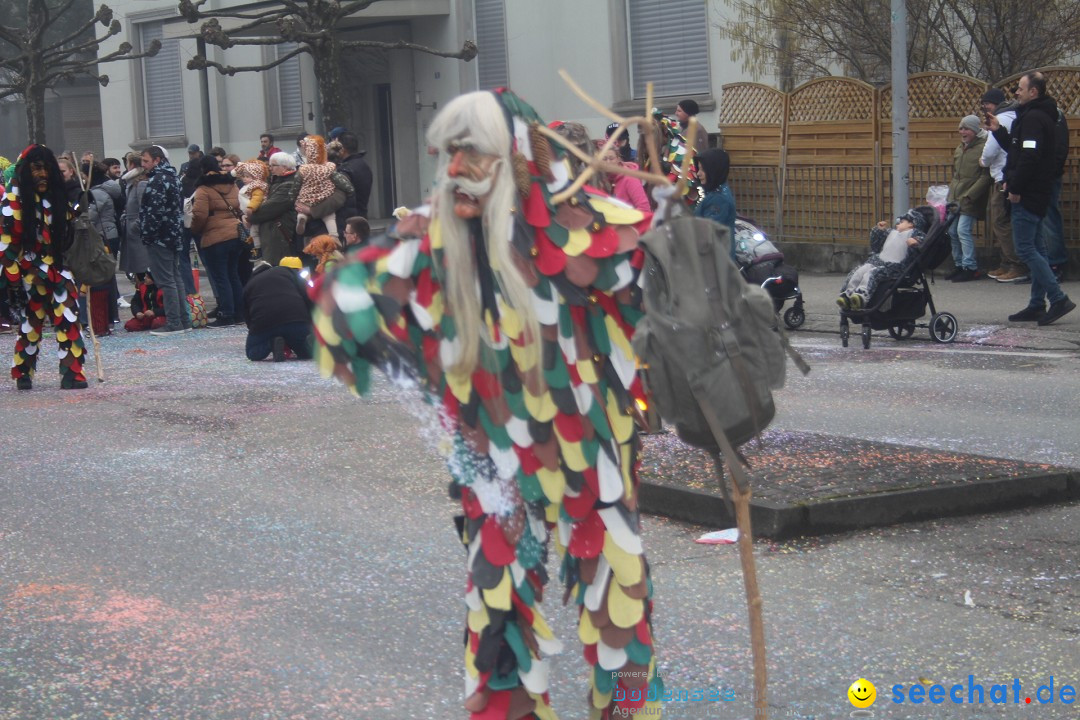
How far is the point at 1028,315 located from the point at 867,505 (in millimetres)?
6891

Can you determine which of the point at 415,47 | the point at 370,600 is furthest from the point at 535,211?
the point at 415,47

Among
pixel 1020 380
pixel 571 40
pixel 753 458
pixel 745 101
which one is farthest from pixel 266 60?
pixel 753 458

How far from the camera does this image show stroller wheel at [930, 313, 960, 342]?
11633 mm

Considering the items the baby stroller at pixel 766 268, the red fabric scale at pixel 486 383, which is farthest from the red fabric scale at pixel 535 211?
the baby stroller at pixel 766 268

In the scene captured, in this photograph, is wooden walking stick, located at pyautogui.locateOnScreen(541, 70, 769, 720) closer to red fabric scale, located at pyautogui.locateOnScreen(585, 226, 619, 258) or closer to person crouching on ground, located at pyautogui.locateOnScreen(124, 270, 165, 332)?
red fabric scale, located at pyautogui.locateOnScreen(585, 226, 619, 258)

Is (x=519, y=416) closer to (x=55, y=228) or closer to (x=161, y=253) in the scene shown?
(x=55, y=228)

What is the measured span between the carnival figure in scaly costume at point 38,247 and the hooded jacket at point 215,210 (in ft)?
12.5

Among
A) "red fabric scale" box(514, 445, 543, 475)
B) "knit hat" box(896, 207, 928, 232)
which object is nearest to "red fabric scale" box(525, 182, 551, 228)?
"red fabric scale" box(514, 445, 543, 475)

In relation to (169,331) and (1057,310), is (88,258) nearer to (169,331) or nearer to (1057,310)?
(169,331)

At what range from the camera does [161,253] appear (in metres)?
14.2

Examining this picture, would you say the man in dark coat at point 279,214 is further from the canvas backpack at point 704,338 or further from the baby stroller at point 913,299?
the canvas backpack at point 704,338

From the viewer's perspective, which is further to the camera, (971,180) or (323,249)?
(971,180)

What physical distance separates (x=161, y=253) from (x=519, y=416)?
11.4 m

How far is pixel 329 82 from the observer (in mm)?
22234
